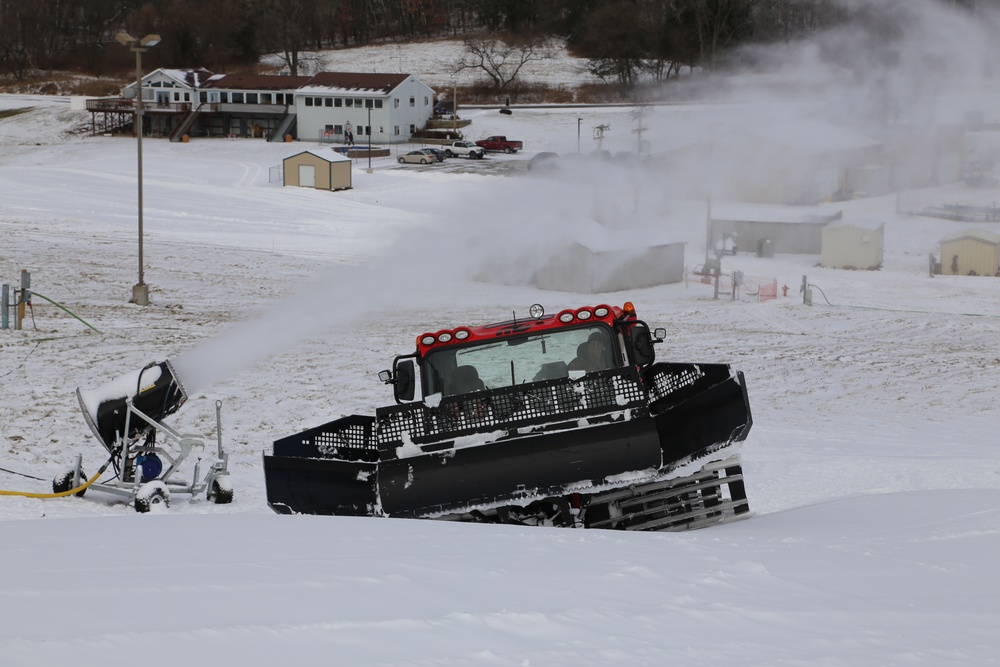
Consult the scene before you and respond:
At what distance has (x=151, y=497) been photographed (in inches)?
485

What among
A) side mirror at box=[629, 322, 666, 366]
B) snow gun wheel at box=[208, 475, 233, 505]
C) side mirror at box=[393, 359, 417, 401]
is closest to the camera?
side mirror at box=[393, 359, 417, 401]

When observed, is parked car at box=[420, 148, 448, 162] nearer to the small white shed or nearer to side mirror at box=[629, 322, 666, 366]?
the small white shed

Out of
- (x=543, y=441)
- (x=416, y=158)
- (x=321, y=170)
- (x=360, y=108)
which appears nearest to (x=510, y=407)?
(x=543, y=441)

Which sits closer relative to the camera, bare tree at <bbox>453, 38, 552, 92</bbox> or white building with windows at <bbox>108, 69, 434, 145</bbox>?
white building with windows at <bbox>108, 69, 434, 145</bbox>

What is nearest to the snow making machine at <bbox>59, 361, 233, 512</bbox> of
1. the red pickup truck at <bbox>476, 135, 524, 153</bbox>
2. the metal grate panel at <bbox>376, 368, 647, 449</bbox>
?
the metal grate panel at <bbox>376, 368, 647, 449</bbox>

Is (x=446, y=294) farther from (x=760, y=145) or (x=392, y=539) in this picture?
(x=392, y=539)

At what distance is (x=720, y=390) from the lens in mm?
10031

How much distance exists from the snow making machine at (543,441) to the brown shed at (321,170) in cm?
4524

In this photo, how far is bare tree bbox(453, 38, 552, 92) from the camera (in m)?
87.9

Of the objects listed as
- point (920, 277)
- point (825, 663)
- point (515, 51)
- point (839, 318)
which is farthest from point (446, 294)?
point (515, 51)

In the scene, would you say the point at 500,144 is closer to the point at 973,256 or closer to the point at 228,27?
the point at 973,256

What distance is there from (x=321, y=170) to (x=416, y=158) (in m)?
8.80

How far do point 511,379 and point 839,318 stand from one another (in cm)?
2470

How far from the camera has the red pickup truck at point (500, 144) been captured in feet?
221
